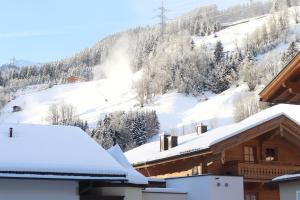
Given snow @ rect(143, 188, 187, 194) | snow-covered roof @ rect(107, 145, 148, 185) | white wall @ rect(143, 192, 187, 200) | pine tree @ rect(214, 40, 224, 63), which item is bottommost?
white wall @ rect(143, 192, 187, 200)

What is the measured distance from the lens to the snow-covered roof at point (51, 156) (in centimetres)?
1597

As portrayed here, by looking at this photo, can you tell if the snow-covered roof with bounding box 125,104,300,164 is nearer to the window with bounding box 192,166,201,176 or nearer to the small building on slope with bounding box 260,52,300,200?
the window with bounding box 192,166,201,176

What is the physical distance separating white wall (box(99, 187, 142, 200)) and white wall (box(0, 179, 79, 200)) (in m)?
1.85

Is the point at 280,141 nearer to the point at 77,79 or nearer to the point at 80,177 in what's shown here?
the point at 80,177

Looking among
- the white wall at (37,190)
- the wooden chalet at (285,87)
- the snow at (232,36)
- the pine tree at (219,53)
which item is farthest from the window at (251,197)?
the snow at (232,36)

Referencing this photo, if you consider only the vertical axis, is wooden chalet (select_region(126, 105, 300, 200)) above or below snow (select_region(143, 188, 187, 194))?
above

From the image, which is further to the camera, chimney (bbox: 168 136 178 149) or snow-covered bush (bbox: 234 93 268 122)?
snow-covered bush (bbox: 234 93 268 122)

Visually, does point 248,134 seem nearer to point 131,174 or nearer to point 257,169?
point 257,169

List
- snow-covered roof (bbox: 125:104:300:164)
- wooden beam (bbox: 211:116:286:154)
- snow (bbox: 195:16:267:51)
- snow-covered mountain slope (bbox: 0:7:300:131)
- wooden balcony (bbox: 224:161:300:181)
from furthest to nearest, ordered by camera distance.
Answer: snow (bbox: 195:16:267:51)
snow-covered mountain slope (bbox: 0:7:300:131)
snow-covered roof (bbox: 125:104:300:164)
wooden balcony (bbox: 224:161:300:181)
wooden beam (bbox: 211:116:286:154)

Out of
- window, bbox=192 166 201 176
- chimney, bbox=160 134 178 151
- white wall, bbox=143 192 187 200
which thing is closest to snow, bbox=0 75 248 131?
chimney, bbox=160 134 178 151

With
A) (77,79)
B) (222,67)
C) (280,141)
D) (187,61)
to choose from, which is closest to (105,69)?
(77,79)

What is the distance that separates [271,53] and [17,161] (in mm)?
101068

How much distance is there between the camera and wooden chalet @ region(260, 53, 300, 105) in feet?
44.8

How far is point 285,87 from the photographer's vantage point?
14.0 meters
